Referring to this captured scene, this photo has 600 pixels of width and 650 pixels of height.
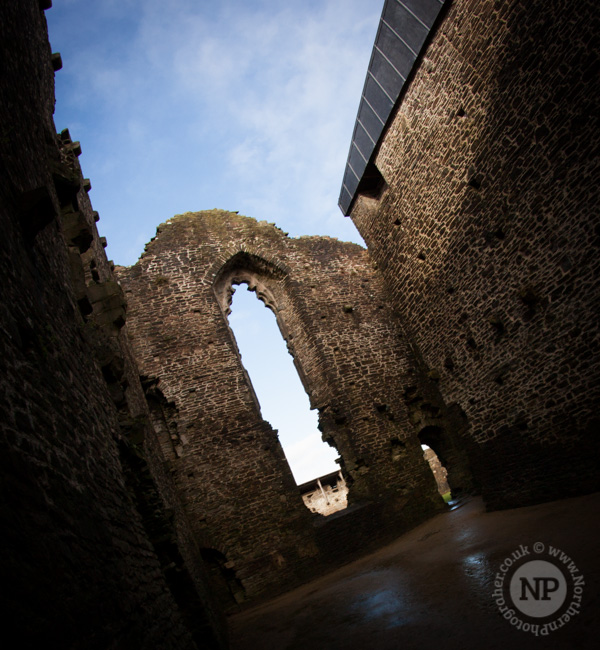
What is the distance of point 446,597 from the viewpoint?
425 cm

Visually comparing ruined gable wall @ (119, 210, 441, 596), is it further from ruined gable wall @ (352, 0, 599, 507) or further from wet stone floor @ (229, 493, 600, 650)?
ruined gable wall @ (352, 0, 599, 507)

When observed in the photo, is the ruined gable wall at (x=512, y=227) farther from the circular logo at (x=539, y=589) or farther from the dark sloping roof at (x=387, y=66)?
the circular logo at (x=539, y=589)

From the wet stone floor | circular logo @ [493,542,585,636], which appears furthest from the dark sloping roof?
circular logo @ [493,542,585,636]

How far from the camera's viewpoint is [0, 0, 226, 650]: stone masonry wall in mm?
1749

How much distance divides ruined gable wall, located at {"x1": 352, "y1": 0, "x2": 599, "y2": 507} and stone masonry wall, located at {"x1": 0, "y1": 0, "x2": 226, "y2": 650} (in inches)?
247

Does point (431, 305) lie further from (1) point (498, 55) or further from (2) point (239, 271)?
(2) point (239, 271)

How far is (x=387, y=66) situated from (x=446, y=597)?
10.5 meters

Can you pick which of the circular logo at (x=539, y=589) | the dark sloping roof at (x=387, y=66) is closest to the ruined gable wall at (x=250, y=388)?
the dark sloping roof at (x=387, y=66)

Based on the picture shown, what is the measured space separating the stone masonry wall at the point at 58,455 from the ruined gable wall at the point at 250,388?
4.22m

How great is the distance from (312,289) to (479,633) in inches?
391

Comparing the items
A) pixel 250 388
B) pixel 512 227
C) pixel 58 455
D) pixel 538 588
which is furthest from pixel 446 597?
pixel 250 388

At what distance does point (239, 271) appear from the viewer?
1319 cm

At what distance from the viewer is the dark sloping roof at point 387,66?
872cm

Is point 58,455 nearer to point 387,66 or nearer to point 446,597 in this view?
point 446,597
